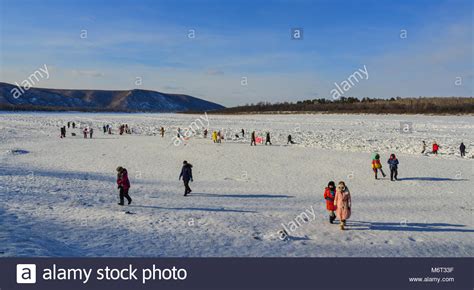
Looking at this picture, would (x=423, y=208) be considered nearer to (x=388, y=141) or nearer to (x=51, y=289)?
(x=51, y=289)

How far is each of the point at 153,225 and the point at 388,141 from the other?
28.9 metres

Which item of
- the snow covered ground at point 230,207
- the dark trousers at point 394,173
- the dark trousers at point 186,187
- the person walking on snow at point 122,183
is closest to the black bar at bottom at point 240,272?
the snow covered ground at point 230,207

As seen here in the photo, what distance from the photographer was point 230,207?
13461mm

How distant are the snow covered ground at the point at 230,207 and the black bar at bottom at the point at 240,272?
0.47 meters

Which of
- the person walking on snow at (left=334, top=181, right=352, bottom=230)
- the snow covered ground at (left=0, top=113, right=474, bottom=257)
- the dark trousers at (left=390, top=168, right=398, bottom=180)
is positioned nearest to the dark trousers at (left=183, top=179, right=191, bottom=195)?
the snow covered ground at (left=0, top=113, right=474, bottom=257)

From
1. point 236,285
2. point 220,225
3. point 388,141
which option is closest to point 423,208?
point 220,225

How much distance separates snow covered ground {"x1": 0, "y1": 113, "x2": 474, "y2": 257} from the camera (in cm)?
947

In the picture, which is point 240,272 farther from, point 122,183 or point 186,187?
point 186,187

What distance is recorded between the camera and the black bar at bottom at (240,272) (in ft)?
25.2

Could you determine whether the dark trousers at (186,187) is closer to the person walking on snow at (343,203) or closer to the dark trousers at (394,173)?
the person walking on snow at (343,203)

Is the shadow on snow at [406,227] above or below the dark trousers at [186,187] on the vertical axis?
below

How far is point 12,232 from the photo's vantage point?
9430mm

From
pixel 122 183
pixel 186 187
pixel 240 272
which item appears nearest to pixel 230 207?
pixel 186 187

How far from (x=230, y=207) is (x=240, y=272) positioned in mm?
5367
